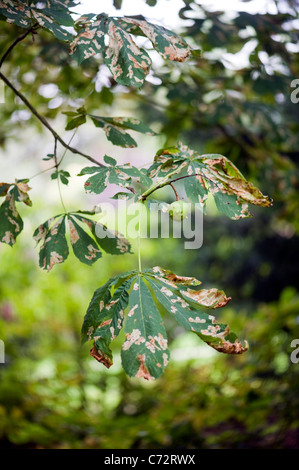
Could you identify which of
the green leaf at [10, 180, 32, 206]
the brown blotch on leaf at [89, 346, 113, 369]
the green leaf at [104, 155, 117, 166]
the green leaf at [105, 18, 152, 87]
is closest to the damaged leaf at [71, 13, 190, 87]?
the green leaf at [105, 18, 152, 87]

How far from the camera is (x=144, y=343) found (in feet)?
1.41

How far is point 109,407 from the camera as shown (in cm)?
255

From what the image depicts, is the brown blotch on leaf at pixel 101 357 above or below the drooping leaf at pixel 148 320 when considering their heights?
below

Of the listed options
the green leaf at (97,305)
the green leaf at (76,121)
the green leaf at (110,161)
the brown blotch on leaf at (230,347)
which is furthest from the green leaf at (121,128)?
the brown blotch on leaf at (230,347)

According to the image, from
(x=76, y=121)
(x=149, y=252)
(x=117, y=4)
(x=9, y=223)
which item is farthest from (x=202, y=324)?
(x=149, y=252)

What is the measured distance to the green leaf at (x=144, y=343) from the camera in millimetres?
420

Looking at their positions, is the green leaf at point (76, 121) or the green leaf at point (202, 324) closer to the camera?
the green leaf at point (202, 324)

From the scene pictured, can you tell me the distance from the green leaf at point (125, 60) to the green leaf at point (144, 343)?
308 mm

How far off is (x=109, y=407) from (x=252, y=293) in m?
1.65

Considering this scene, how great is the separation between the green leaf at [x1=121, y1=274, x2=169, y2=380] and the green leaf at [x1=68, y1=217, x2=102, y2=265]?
166mm

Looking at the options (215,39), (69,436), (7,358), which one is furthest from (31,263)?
(215,39)

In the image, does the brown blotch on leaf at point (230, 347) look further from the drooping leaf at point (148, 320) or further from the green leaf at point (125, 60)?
the green leaf at point (125, 60)

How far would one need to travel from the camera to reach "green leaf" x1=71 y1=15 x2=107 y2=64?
557 millimetres
